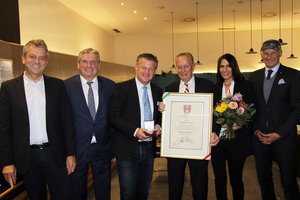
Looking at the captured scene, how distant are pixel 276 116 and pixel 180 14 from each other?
7.13 meters

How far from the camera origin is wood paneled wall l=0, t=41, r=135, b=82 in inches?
115

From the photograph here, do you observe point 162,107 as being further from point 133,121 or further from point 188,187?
point 188,187

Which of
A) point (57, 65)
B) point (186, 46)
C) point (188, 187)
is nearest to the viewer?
point (57, 65)

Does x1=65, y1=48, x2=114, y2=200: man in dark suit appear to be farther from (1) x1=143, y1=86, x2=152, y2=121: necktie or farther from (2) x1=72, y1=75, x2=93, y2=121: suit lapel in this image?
(1) x1=143, y1=86, x2=152, y2=121: necktie

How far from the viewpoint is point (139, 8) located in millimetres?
8531

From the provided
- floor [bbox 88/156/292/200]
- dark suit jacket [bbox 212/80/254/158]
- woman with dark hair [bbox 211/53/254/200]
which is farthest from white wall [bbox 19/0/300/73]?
dark suit jacket [bbox 212/80/254/158]

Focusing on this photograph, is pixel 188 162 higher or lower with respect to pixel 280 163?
higher

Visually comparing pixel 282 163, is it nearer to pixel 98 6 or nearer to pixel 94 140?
pixel 94 140

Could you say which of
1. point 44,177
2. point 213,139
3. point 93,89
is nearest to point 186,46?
point 93,89

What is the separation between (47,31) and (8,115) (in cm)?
493

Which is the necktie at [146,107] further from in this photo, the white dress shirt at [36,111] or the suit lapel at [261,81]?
the suit lapel at [261,81]

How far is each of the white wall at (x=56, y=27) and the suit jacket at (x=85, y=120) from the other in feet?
12.3

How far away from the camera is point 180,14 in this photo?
9516mm

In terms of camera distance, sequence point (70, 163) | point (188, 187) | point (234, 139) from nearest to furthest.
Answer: point (70, 163) < point (234, 139) < point (188, 187)
